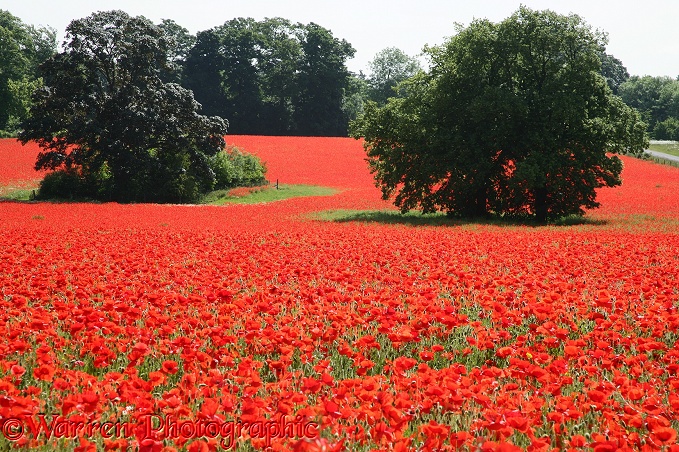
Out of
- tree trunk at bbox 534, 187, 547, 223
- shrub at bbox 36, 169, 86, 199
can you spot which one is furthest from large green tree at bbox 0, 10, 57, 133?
tree trunk at bbox 534, 187, 547, 223

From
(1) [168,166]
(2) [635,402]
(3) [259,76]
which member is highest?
(3) [259,76]

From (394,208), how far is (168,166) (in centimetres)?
1679

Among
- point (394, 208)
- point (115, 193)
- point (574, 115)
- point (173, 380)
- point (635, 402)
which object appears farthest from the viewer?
point (115, 193)

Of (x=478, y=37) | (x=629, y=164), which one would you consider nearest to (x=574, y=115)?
(x=478, y=37)

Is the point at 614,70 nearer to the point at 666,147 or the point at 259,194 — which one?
the point at 666,147

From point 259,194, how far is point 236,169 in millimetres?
4554

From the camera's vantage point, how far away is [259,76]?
92188mm

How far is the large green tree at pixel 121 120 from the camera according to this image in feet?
127

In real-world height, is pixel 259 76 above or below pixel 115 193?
above

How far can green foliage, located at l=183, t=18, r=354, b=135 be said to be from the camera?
88.6 meters

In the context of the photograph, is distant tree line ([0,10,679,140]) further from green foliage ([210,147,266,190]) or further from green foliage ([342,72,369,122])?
green foliage ([210,147,266,190])

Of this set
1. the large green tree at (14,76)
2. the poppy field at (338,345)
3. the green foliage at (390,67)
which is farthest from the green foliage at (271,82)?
the poppy field at (338,345)

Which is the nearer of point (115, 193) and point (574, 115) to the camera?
point (574, 115)

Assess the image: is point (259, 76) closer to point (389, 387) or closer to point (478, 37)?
point (478, 37)
